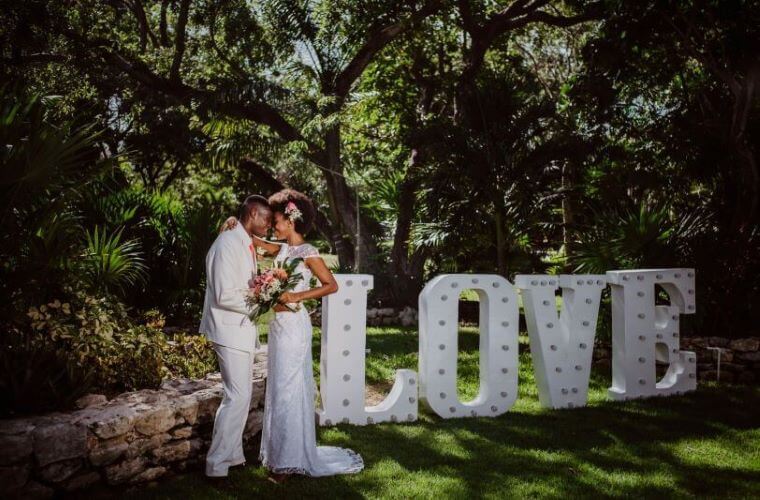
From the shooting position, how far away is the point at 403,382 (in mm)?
6379

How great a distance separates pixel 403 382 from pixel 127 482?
2.66 metres

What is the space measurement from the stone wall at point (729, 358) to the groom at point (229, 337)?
233 inches

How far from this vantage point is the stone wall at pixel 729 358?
26.6 ft

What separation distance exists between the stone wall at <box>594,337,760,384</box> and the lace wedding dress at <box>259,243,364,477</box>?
16.8 feet

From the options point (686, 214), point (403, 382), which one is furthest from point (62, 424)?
point (686, 214)

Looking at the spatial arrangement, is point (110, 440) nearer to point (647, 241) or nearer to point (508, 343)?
point (508, 343)

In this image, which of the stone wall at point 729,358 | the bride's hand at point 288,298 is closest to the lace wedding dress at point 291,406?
the bride's hand at point 288,298

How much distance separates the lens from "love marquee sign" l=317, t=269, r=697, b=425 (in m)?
6.18

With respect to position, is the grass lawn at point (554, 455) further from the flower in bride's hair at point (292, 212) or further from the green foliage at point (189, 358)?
the flower in bride's hair at point (292, 212)

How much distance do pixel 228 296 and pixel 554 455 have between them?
2840 mm

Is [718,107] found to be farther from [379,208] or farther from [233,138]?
[233,138]

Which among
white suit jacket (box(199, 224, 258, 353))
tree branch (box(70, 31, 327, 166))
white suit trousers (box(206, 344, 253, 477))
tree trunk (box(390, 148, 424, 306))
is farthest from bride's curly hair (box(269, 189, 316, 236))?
tree trunk (box(390, 148, 424, 306))

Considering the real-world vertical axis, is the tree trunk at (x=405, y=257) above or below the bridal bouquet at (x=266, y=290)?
above

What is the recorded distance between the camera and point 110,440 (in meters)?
4.38
